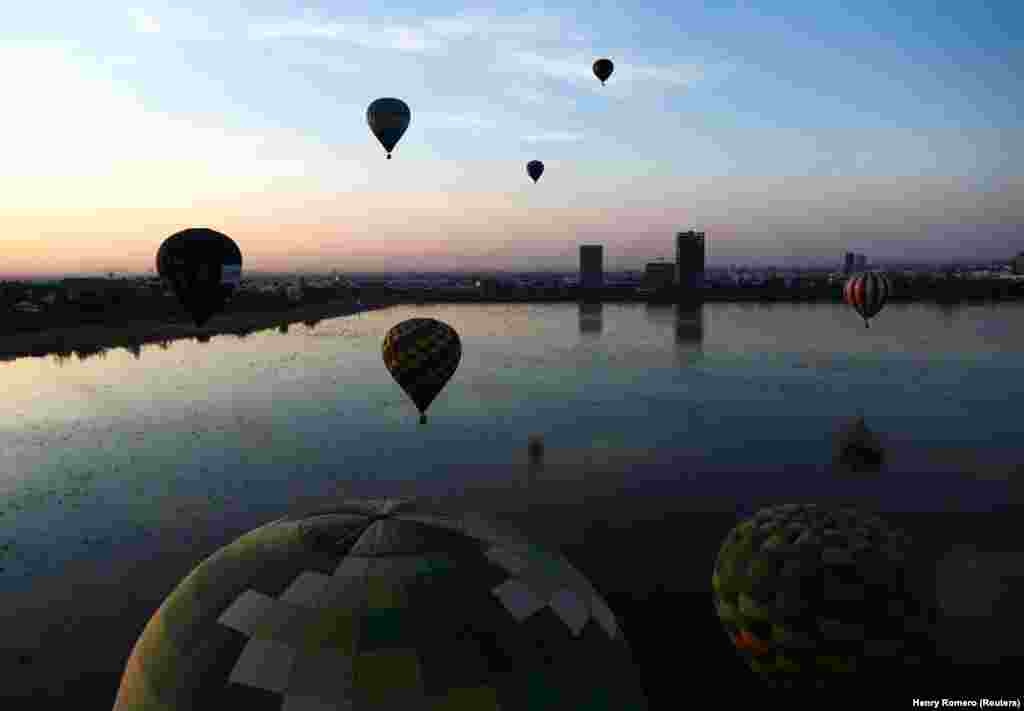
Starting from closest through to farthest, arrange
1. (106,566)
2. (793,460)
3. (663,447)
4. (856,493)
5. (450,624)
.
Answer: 1. (450,624)
2. (106,566)
3. (856,493)
4. (793,460)
5. (663,447)

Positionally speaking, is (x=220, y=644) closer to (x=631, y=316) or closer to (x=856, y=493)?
(x=856, y=493)

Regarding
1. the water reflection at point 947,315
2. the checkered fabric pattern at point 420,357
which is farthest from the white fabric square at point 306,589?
the water reflection at point 947,315

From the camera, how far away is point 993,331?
59.0m

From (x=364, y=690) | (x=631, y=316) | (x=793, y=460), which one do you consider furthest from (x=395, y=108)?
(x=631, y=316)

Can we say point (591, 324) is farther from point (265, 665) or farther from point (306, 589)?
point (265, 665)

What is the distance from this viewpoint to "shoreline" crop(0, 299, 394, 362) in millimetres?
46791

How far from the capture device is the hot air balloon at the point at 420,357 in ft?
67.9

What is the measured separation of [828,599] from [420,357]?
15.7m

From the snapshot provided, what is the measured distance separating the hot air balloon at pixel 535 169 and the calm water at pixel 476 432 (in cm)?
1660

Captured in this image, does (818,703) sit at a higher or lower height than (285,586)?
lower

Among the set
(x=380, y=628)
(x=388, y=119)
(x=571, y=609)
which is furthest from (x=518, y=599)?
(x=388, y=119)

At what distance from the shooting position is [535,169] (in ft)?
184

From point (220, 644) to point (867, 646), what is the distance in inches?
212

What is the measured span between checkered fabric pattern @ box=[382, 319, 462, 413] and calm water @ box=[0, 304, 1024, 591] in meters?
1.61
